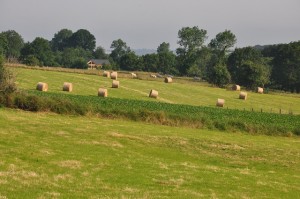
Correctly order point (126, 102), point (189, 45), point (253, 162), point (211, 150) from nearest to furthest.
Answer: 1. point (253, 162)
2. point (211, 150)
3. point (126, 102)
4. point (189, 45)

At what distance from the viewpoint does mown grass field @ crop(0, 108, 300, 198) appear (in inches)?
637

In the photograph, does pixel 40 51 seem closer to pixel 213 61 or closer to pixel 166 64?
pixel 166 64

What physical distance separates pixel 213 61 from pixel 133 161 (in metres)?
A: 135

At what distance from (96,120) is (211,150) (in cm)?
1086

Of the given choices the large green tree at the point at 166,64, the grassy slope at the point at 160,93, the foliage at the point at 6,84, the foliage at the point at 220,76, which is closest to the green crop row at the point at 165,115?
the foliage at the point at 6,84

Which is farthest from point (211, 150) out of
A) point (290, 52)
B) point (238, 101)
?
point (290, 52)

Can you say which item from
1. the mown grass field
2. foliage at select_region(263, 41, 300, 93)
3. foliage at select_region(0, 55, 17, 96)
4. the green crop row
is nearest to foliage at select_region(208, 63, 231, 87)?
foliage at select_region(263, 41, 300, 93)

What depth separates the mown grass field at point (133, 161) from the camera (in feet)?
53.1

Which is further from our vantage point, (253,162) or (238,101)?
(238,101)

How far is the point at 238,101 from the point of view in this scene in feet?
205

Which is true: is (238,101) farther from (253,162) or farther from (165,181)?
(165,181)

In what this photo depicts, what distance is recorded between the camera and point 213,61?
154 metres

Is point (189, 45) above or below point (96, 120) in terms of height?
above

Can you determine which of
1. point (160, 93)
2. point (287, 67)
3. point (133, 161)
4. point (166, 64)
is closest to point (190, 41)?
point (166, 64)
